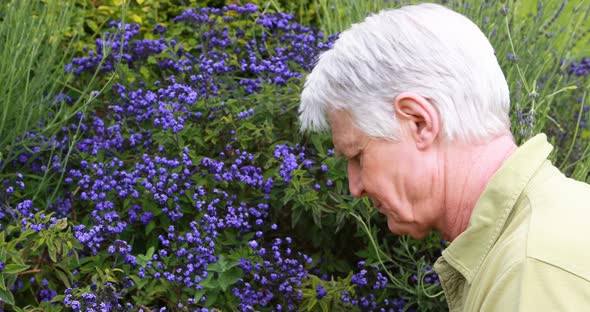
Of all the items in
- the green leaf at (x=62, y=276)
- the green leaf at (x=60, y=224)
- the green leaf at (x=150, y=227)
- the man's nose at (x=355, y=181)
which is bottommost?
the green leaf at (x=62, y=276)

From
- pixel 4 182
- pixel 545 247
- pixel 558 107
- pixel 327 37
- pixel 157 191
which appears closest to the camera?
pixel 545 247

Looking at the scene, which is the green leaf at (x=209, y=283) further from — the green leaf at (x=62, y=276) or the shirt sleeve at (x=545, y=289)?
the shirt sleeve at (x=545, y=289)

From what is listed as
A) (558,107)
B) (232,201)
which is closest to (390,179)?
(232,201)

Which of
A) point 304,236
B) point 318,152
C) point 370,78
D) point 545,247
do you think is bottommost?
point 304,236

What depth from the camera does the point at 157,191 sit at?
333cm

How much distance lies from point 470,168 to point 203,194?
4.36 ft

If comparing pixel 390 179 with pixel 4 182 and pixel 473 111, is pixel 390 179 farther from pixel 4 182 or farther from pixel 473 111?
pixel 4 182

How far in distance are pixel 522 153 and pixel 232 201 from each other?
150 cm

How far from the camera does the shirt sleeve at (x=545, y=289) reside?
1803mm

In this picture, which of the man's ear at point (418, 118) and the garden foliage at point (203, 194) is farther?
the garden foliage at point (203, 194)

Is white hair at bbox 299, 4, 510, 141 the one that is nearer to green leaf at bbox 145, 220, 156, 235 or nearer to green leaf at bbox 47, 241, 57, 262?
green leaf at bbox 47, 241, 57, 262

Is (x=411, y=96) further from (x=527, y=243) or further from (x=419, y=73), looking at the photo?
(x=527, y=243)

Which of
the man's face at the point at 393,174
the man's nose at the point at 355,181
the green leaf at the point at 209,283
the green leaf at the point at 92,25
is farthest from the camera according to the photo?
the green leaf at the point at 92,25

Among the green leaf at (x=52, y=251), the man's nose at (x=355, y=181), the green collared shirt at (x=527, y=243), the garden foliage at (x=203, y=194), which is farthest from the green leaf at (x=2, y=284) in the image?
the green collared shirt at (x=527, y=243)
